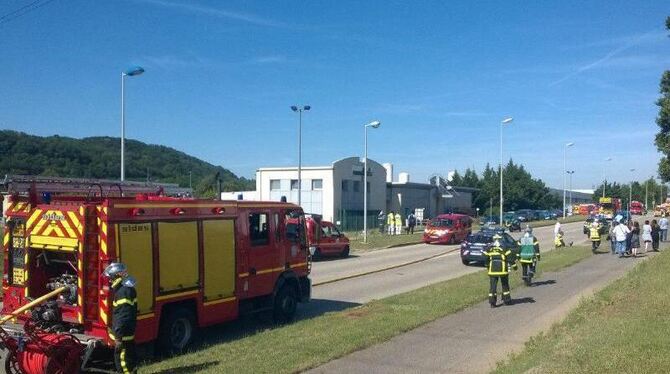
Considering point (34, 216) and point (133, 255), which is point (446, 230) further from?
point (34, 216)

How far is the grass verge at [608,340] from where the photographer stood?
304 inches

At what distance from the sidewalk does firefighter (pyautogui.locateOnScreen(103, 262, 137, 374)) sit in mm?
2476

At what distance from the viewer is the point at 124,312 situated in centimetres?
794

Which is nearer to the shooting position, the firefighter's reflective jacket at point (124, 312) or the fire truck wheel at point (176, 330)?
the firefighter's reflective jacket at point (124, 312)

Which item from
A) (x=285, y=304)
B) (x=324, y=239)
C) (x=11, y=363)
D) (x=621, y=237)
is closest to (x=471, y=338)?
(x=285, y=304)

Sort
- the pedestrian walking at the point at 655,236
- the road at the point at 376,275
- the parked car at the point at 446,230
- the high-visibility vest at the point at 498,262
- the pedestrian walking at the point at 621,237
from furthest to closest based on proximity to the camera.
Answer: the parked car at the point at 446,230 → the pedestrian walking at the point at 655,236 → the pedestrian walking at the point at 621,237 → the road at the point at 376,275 → the high-visibility vest at the point at 498,262

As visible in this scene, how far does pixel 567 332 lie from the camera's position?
35.1ft

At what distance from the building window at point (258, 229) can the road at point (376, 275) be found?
7.77 feet

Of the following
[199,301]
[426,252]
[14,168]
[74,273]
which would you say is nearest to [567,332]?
[199,301]

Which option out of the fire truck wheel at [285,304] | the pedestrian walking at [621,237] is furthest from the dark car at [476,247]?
the fire truck wheel at [285,304]

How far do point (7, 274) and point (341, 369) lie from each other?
17.8ft

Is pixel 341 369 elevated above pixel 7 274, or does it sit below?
below

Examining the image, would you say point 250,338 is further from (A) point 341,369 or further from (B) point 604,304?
(B) point 604,304

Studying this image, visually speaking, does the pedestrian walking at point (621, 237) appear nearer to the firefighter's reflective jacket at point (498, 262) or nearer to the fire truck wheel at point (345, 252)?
the fire truck wheel at point (345, 252)
